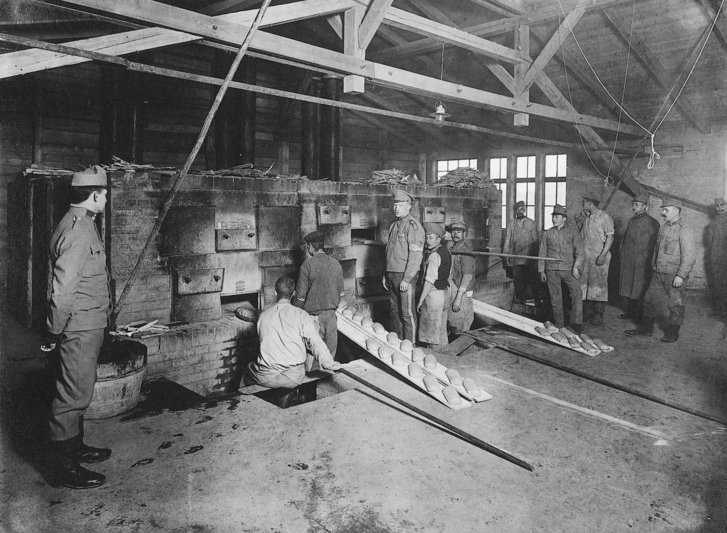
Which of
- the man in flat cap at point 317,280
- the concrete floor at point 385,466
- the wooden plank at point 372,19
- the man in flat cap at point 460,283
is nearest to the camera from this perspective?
the concrete floor at point 385,466

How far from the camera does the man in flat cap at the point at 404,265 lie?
6.88 metres

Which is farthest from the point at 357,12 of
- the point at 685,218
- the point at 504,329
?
the point at 685,218

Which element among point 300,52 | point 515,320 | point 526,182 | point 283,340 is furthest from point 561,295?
point 526,182

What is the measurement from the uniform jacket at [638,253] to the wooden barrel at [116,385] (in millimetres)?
8011

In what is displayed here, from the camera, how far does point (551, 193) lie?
13172 mm

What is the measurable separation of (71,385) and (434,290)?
4.53 m

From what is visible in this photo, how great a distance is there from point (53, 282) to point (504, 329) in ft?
21.7

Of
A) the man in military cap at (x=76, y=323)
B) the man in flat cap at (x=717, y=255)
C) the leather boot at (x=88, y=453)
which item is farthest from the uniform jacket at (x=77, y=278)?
the man in flat cap at (x=717, y=255)

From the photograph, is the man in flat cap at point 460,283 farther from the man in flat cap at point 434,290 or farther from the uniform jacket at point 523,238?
the uniform jacket at point 523,238

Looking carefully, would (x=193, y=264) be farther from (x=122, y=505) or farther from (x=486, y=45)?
(x=486, y=45)

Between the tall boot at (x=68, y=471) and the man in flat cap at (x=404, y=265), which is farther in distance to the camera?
the man in flat cap at (x=404, y=265)

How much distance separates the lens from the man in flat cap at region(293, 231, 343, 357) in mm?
6117

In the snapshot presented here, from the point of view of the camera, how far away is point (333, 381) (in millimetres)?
5730

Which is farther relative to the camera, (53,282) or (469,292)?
(469,292)
